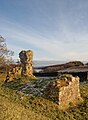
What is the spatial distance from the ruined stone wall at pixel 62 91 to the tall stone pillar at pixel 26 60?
862cm

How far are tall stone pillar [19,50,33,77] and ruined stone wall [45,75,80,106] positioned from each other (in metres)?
8.62

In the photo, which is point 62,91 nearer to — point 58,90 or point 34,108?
point 58,90

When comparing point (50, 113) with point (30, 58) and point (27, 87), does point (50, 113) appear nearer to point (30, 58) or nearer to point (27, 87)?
point (27, 87)

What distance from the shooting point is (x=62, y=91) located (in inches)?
785

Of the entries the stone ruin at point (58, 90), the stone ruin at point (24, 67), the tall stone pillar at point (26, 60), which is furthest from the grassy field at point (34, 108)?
the tall stone pillar at point (26, 60)

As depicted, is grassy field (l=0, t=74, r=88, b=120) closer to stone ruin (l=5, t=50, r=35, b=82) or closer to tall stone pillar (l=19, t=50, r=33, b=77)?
stone ruin (l=5, t=50, r=35, b=82)

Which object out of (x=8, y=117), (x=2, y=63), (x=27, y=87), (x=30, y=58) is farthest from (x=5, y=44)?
(x=8, y=117)

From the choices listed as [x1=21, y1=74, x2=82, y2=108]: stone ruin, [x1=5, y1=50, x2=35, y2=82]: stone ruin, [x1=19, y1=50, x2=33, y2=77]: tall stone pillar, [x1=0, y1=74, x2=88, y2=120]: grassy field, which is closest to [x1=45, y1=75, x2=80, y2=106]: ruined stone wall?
[x1=21, y1=74, x2=82, y2=108]: stone ruin

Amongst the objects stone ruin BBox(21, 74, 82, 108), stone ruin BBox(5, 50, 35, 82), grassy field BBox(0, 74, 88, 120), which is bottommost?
grassy field BBox(0, 74, 88, 120)

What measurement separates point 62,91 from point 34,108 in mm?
3179

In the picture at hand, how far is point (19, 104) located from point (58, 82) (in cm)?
423

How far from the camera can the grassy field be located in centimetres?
1511

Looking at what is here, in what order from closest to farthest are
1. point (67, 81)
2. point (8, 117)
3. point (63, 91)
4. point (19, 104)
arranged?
point (8, 117)
point (19, 104)
point (63, 91)
point (67, 81)

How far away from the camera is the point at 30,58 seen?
97.7 feet
